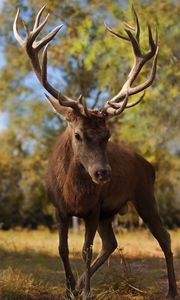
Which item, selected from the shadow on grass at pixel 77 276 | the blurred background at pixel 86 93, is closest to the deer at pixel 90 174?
the shadow on grass at pixel 77 276

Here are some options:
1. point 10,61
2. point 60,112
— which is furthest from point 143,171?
point 10,61

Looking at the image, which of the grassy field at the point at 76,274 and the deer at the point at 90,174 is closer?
the deer at the point at 90,174

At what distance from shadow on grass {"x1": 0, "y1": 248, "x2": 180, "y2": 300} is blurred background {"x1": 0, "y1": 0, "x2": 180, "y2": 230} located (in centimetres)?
418

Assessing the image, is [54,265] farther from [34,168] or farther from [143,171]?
[34,168]

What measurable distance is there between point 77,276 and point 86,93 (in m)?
16.0

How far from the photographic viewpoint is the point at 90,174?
5.62 m

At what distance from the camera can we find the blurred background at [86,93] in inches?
476

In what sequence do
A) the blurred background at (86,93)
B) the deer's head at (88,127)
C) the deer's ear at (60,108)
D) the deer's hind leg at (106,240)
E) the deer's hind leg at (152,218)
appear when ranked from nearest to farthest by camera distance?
the deer's head at (88,127) < the deer's ear at (60,108) < the deer's hind leg at (152,218) < the deer's hind leg at (106,240) < the blurred background at (86,93)

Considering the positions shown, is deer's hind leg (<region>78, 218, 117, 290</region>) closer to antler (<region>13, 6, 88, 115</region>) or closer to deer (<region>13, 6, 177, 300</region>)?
deer (<region>13, 6, 177, 300</region>)

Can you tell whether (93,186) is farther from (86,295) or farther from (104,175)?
(86,295)

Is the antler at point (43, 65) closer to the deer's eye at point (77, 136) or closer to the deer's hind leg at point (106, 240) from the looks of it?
the deer's eye at point (77, 136)

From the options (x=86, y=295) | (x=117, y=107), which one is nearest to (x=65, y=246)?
(x=86, y=295)

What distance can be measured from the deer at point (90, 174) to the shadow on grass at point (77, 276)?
0.33 m

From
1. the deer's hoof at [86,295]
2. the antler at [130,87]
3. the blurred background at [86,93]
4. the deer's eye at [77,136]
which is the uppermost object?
the deer's eye at [77,136]
